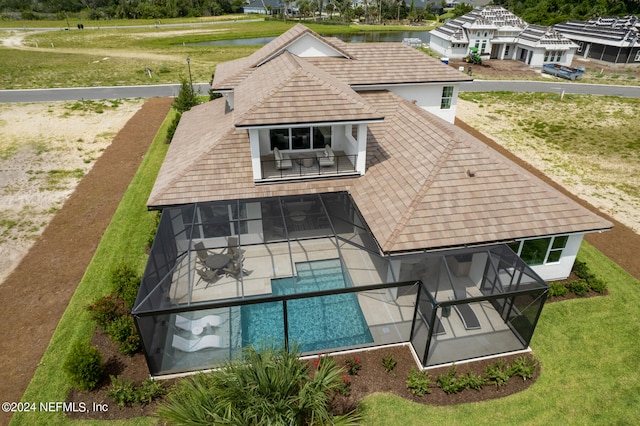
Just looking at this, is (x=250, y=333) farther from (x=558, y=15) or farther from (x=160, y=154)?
(x=558, y=15)

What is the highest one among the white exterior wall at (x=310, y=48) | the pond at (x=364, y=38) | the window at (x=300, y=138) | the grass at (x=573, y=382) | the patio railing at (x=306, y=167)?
the white exterior wall at (x=310, y=48)

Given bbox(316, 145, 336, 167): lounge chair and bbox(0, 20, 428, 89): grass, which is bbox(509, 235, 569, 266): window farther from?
bbox(0, 20, 428, 89): grass

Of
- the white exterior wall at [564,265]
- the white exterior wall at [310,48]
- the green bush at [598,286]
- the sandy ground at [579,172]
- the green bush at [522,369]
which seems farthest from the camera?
the white exterior wall at [310,48]

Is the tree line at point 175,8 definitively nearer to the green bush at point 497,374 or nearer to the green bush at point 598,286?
the green bush at point 598,286

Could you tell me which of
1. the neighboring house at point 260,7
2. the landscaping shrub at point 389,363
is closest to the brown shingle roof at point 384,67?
the landscaping shrub at point 389,363

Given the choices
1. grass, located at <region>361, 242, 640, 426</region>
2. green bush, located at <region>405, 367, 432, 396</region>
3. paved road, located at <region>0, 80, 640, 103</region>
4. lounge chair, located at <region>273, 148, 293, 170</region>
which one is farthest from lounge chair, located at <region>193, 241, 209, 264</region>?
paved road, located at <region>0, 80, 640, 103</region>

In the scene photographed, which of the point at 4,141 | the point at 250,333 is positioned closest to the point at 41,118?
the point at 4,141

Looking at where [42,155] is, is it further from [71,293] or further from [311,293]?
[311,293]
